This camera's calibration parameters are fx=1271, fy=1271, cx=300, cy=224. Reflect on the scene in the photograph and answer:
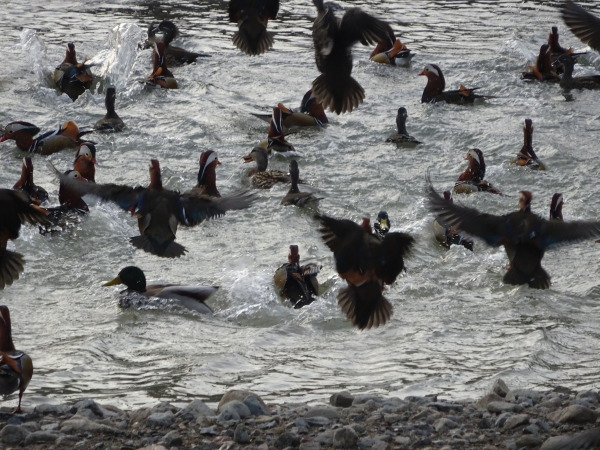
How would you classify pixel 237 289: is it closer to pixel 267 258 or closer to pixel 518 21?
pixel 267 258

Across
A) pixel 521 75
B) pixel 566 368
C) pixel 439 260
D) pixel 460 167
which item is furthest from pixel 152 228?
pixel 521 75

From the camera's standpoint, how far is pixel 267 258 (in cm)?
1176

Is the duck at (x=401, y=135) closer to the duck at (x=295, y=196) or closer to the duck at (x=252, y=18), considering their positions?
the duck at (x=295, y=196)

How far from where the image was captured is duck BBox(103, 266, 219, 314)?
10.2 meters

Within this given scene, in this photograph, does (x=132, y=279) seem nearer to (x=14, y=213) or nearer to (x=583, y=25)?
(x=14, y=213)

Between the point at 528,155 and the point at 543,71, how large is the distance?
3653 millimetres

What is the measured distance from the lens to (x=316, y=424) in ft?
22.0

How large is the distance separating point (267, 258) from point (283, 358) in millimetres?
2866

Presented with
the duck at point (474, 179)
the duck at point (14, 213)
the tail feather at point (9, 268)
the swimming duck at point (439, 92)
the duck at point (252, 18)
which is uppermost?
the duck at point (252, 18)

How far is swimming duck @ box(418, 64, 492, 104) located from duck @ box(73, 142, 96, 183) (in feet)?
16.7

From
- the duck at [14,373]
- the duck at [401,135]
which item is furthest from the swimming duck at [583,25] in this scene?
the duck at [401,135]

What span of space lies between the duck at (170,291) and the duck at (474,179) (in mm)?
3834

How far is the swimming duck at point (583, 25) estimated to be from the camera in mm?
9141

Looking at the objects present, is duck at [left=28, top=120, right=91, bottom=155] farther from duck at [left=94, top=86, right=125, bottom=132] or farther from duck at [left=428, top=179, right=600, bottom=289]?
duck at [left=428, top=179, right=600, bottom=289]
